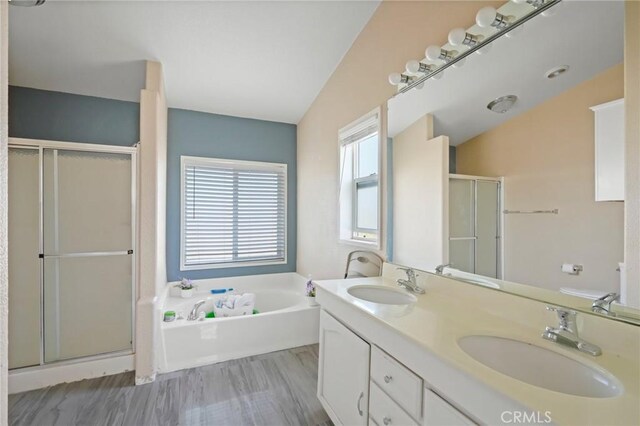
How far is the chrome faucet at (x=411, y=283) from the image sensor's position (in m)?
1.71

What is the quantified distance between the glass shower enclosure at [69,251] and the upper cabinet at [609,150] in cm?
285

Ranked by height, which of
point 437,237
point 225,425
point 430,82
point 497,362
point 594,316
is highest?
point 430,82

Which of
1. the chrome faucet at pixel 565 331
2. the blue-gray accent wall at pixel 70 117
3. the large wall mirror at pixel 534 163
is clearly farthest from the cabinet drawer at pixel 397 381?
the blue-gray accent wall at pixel 70 117

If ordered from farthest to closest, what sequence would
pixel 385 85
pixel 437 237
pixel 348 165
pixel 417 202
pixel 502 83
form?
1. pixel 348 165
2. pixel 385 85
3. pixel 417 202
4. pixel 437 237
5. pixel 502 83

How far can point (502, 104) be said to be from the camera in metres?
1.42

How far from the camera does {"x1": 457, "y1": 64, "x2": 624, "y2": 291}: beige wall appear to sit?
1031 mm

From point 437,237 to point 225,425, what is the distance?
1.73 meters

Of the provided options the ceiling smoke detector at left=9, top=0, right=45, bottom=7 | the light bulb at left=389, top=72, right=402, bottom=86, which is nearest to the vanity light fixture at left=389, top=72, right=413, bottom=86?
the light bulb at left=389, top=72, right=402, bottom=86

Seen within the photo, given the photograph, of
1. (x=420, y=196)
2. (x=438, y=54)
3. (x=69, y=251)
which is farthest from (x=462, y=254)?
(x=69, y=251)

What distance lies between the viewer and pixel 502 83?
1400 mm

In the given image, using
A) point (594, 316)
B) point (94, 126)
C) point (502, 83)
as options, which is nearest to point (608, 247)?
point (594, 316)

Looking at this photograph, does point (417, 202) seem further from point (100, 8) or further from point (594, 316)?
point (100, 8)

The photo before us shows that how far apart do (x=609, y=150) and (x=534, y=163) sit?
0.81 ft

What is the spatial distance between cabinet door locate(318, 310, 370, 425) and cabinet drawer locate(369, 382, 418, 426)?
48 mm
